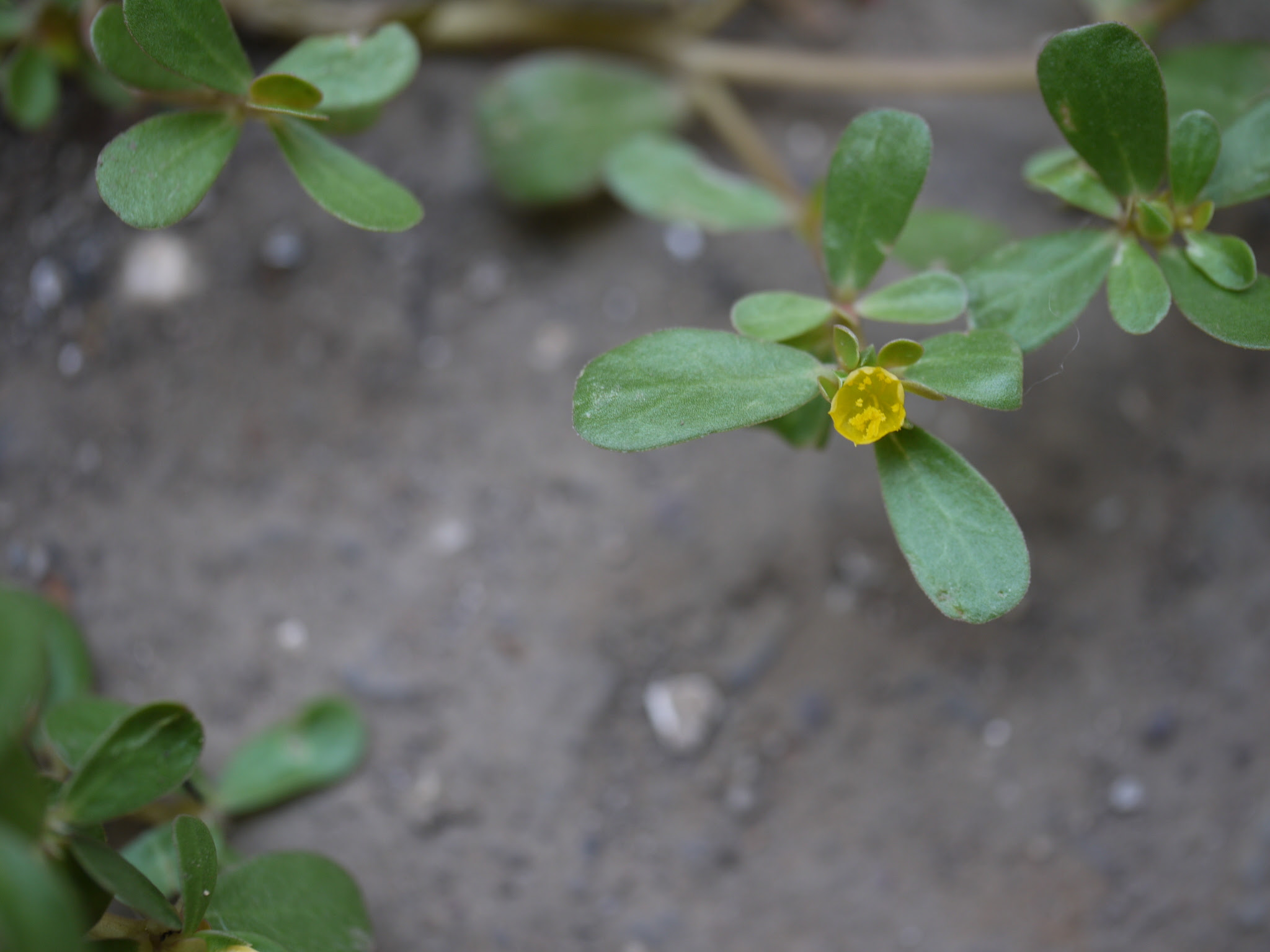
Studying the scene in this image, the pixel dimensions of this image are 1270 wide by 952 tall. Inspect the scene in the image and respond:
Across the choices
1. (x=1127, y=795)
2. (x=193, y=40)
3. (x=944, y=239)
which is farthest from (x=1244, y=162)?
(x=193, y=40)

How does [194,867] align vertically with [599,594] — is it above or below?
above

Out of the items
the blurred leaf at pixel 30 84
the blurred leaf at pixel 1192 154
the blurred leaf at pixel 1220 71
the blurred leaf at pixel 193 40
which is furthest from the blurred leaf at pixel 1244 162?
the blurred leaf at pixel 30 84

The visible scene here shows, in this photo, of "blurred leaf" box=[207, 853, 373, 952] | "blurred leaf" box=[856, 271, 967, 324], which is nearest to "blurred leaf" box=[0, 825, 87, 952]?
"blurred leaf" box=[207, 853, 373, 952]

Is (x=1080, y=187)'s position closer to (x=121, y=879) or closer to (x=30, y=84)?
(x=121, y=879)

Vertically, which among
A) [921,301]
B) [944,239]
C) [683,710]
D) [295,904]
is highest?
[921,301]

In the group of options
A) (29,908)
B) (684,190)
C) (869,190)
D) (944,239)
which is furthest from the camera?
(684,190)

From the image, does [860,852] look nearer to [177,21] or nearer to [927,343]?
[927,343]
